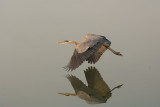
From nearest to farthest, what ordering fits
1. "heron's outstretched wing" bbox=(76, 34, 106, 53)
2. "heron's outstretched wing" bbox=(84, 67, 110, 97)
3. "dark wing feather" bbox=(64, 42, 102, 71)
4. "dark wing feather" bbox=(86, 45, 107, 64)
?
"heron's outstretched wing" bbox=(84, 67, 110, 97)
"dark wing feather" bbox=(64, 42, 102, 71)
"heron's outstretched wing" bbox=(76, 34, 106, 53)
"dark wing feather" bbox=(86, 45, 107, 64)

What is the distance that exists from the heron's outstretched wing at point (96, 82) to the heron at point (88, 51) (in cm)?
26

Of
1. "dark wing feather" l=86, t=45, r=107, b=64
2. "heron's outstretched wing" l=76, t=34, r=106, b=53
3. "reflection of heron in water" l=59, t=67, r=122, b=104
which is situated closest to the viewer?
"reflection of heron in water" l=59, t=67, r=122, b=104

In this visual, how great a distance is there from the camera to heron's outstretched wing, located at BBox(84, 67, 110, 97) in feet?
19.9

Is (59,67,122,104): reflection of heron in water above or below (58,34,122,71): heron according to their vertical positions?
below

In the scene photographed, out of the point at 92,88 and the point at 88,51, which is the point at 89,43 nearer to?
the point at 88,51

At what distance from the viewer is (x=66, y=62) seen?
722cm

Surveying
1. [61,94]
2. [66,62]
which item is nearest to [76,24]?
[66,62]

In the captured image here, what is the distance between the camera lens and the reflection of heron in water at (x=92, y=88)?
19.0 ft

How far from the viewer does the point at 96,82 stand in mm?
6477

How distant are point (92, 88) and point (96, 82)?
28cm

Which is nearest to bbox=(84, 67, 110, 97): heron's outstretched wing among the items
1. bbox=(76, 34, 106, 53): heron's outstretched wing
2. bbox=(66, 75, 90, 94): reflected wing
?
bbox=(66, 75, 90, 94): reflected wing

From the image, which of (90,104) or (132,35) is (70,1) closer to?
(132,35)

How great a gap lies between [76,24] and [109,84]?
123 inches

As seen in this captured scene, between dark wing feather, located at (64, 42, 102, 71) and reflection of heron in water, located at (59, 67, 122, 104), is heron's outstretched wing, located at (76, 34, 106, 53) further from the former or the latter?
reflection of heron in water, located at (59, 67, 122, 104)
